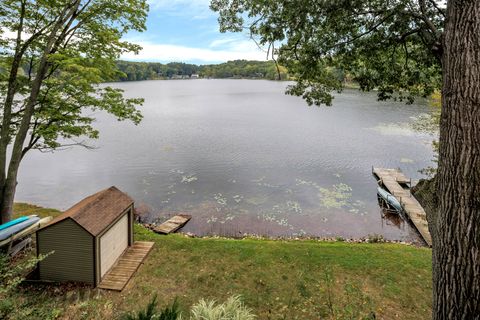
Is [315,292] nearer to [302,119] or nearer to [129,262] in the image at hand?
[129,262]

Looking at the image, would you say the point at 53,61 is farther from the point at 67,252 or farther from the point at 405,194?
the point at 405,194

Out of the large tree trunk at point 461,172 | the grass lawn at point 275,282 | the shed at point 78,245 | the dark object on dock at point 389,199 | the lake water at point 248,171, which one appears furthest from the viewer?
the dark object on dock at point 389,199

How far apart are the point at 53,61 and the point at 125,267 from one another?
8098mm

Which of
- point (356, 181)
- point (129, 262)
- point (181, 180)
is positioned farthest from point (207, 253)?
point (356, 181)

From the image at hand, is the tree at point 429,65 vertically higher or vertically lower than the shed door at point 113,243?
higher

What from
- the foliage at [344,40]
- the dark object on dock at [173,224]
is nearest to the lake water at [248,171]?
the dark object on dock at [173,224]

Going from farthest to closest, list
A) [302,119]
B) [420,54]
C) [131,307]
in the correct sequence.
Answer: [302,119] < [131,307] < [420,54]

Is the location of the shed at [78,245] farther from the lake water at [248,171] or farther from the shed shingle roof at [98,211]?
the lake water at [248,171]

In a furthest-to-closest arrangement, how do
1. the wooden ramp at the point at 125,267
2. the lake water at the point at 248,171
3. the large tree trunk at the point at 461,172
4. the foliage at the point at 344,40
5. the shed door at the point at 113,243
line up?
the lake water at the point at 248,171, the shed door at the point at 113,243, the wooden ramp at the point at 125,267, the foliage at the point at 344,40, the large tree trunk at the point at 461,172

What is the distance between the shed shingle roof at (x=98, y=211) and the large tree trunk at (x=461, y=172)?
31.1ft

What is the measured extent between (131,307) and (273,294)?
4455 mm

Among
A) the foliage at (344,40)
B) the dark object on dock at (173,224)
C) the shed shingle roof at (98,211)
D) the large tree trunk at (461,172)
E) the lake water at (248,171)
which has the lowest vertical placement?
the dark object on dock at (173,224)

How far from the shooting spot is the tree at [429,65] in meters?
3.29

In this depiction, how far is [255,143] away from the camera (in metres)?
38.0
